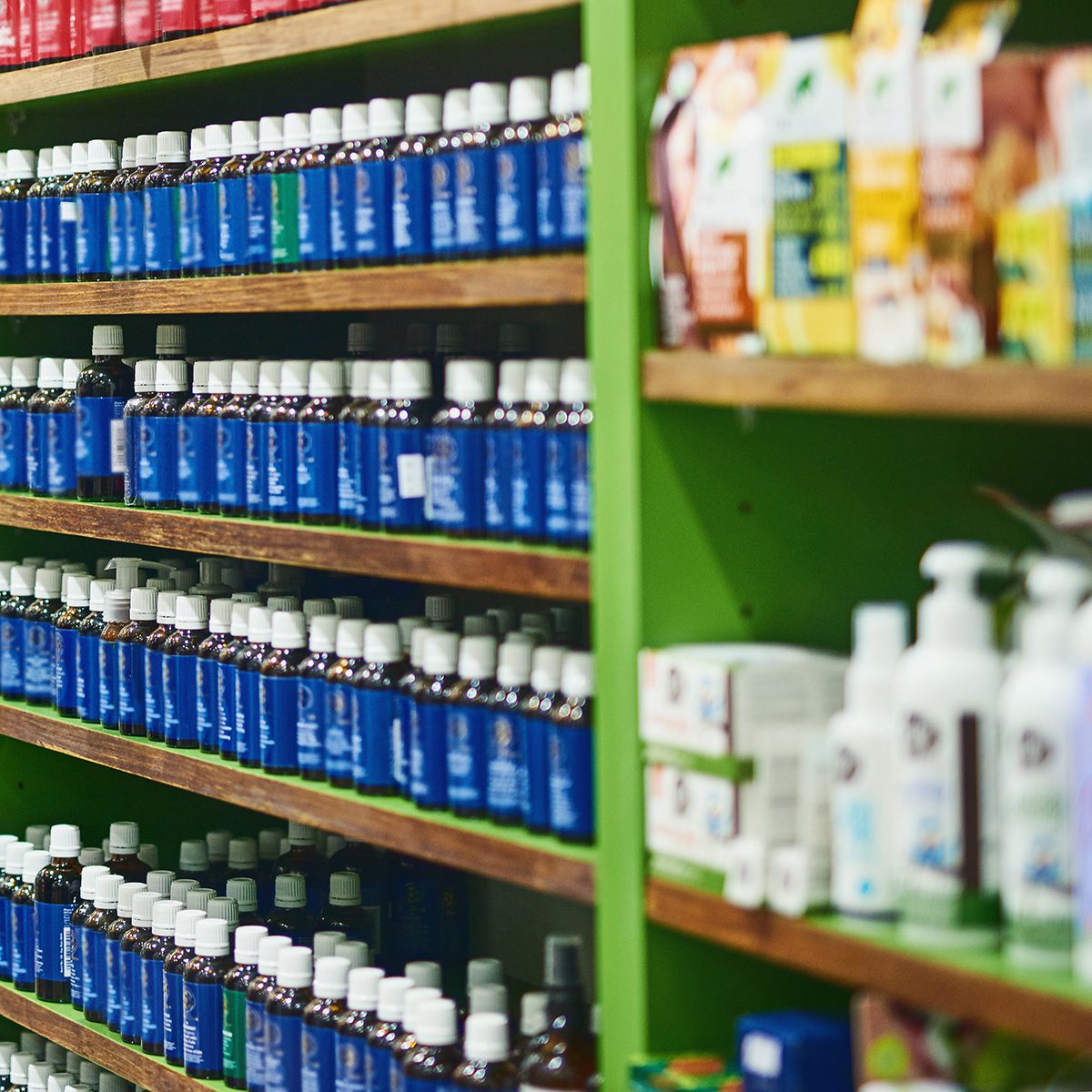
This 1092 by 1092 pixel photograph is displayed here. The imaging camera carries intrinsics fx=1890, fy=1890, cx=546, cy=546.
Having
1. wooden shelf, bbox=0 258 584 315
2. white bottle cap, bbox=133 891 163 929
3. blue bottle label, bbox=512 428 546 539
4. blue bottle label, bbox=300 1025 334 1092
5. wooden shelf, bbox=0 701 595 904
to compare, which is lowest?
blue bottle label, bbox=300 1025 334 1092

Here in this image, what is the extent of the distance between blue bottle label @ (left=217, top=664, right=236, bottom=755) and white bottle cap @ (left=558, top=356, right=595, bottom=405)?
824 millimetres

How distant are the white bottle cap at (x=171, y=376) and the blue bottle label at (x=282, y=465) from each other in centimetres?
37

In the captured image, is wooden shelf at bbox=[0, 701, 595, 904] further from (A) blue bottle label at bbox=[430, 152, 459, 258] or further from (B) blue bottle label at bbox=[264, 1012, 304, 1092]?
(A) blue bottle label at bbox=[430, 152, 459, 258]

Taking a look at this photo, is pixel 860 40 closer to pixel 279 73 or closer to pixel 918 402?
pixel 918 402

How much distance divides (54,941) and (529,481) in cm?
148

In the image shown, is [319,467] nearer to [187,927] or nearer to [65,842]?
[187,927]

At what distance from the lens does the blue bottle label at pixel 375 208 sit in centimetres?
234

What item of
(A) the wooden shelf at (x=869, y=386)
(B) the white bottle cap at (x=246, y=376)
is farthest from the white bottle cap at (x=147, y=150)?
(A) the wooden shelf at (x=869, y=386)

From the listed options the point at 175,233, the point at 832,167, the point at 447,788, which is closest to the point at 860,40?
the point at 832,167

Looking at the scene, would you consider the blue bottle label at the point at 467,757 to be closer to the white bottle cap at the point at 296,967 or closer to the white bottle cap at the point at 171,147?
the white bottle cap at the point at 296,967

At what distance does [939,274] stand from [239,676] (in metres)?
1.38

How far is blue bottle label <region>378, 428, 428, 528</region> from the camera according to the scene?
2.33 meters

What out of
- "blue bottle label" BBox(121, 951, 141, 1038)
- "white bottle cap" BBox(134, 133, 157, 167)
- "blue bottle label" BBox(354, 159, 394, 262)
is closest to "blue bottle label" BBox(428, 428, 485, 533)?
"blue bottle label" BBox(354, 159, 394, 262)

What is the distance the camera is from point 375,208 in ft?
7.72
